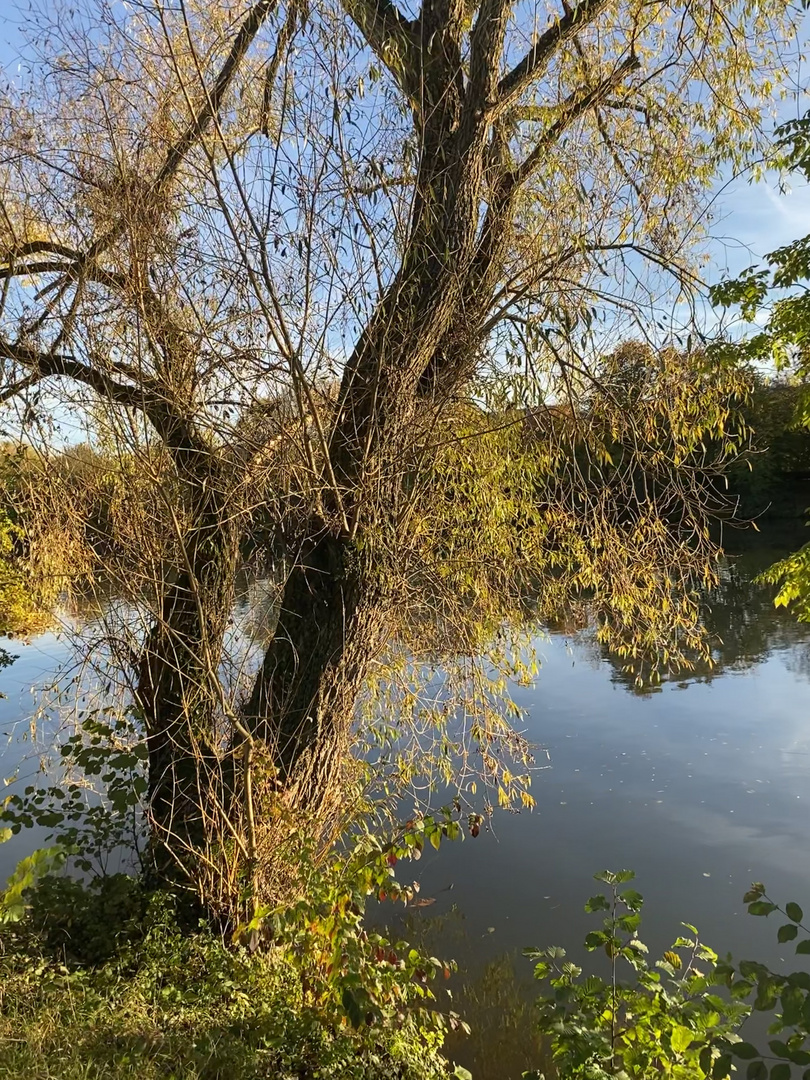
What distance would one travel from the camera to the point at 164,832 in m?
3.54

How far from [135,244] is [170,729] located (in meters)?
2.20

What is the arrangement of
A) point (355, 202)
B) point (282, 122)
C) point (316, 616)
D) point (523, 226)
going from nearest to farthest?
1. point (282, 122)
2. point (355, 202)
3. point (316, 616)
4. point (523, 226)

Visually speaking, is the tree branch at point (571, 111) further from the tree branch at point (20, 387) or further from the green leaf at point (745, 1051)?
the green leaf at point (745, 1051)

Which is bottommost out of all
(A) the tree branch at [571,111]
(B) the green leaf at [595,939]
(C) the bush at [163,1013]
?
(C) the bush at [163,1013]

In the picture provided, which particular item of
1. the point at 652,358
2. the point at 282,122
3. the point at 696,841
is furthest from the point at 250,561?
the point at 696,841

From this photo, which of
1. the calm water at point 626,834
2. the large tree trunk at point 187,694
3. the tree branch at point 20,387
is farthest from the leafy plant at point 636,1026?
the tree branch at point 20,387

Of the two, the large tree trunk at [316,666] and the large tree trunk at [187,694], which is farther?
the large tree trunk at [316,666]

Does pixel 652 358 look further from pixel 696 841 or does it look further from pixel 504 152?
pixel 696 841

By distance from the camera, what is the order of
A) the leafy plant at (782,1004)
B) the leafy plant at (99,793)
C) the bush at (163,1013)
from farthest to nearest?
the leafy plant at (99,793) < the bush at (163,1013) < the leafy plant at (782,1004)

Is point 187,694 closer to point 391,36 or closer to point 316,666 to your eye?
point 316,666

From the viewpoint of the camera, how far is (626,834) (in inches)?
231

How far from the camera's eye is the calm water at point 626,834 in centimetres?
447

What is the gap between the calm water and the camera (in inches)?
176

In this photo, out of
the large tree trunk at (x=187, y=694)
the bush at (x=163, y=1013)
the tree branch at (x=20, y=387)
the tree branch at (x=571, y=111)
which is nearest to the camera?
the bush at (x=163, y=1013)
